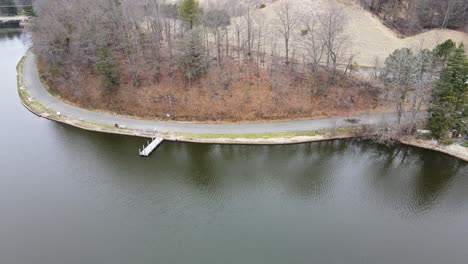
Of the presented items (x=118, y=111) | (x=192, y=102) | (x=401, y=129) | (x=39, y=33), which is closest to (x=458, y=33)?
(x=401, y=129)

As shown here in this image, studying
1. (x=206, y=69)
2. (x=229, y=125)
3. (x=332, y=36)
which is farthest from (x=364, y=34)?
(x=229, y=125)

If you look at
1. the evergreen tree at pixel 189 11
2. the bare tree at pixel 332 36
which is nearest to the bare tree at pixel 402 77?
the bare tree at pixel 332 36

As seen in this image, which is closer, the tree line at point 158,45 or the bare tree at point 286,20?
the tree line at point 158,45

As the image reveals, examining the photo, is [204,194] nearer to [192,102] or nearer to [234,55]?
[192,102]

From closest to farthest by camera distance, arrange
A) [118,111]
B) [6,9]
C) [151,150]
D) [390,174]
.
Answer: [390,174] → [151,150] → [118,111] → [6,9]

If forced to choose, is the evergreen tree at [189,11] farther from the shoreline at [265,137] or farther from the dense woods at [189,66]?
the shoreline at [265,137]

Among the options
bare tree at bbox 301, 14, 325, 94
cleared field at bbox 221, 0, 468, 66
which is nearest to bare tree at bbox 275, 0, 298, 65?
cleared field at bbox 221, 0, 468, 66
